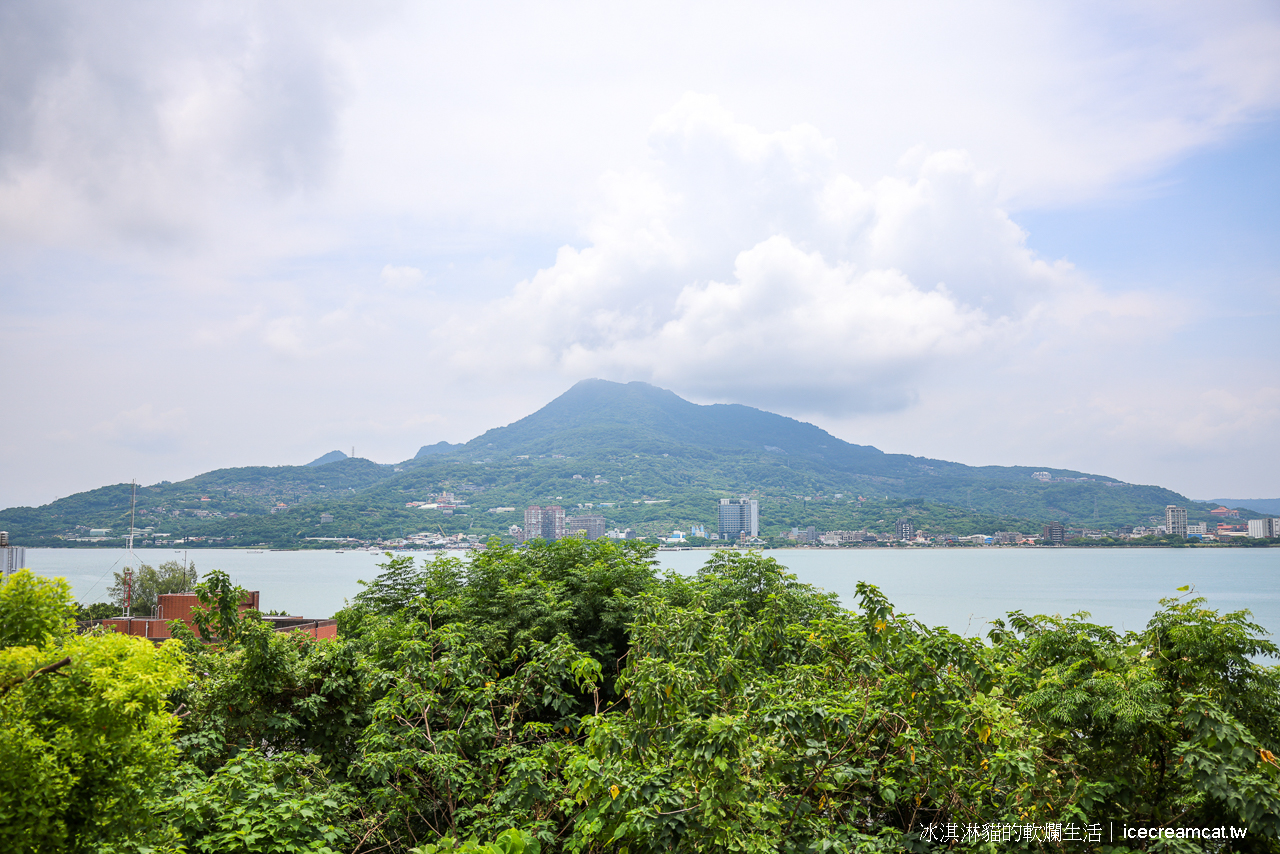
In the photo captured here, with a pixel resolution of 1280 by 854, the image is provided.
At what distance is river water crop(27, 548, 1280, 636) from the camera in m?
45.5

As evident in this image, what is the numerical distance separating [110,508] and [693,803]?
108 m

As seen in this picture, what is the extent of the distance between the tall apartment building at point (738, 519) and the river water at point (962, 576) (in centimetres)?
533

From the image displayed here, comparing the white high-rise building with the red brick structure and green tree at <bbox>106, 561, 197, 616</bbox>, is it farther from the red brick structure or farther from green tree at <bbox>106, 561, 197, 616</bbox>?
green tree at <bbox>106, 561, 197, 616</bbox>

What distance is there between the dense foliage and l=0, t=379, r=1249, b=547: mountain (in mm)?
81060

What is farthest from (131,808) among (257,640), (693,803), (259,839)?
(257,640)

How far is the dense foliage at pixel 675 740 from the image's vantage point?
10.7ft

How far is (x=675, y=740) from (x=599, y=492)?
10524cm

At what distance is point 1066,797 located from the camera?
4359mm

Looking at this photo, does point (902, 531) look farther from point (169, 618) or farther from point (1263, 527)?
point (169, 618)

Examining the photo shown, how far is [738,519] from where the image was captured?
94.1 meters

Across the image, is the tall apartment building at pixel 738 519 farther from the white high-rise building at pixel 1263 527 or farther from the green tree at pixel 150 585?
the green tree at pixel 150 585

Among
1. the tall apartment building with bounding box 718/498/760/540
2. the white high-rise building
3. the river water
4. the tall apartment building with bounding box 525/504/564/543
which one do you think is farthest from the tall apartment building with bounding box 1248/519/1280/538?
the tall apartment building with bounding box 525/504/564/543

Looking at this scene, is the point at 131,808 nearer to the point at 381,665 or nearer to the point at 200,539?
the point at 381,665

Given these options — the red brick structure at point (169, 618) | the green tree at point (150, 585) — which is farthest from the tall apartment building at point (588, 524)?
the red brick structure at point (169, 618)
